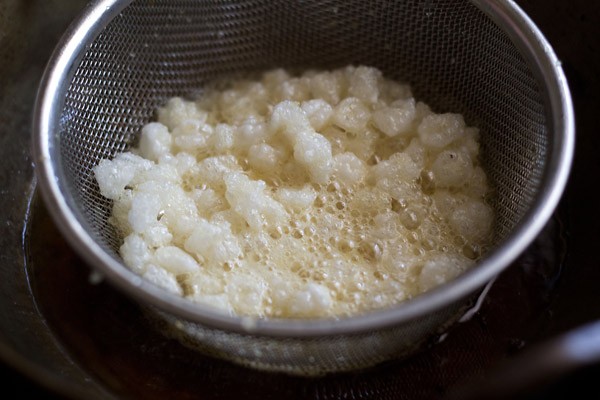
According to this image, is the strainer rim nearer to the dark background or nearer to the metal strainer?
the metal strainer

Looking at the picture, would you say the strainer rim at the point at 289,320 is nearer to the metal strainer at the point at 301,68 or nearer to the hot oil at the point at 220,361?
the metal strainer at the point at 301,68

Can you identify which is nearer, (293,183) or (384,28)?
(293,183)

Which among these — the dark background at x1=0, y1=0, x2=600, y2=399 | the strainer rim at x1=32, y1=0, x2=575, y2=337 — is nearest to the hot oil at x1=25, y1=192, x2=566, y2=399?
the dark background at x1=0, y1=0, x2=600, y2=399

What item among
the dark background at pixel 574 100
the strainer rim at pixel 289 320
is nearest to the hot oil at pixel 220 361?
the dark background at pixel 574 100

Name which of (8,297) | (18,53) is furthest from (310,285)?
(18,53)

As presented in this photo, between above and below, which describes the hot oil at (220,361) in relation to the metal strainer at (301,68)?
below

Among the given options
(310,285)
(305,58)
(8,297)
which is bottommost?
(8,297)

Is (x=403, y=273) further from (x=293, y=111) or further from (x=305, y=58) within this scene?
(x=305, y=58)
